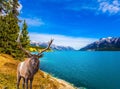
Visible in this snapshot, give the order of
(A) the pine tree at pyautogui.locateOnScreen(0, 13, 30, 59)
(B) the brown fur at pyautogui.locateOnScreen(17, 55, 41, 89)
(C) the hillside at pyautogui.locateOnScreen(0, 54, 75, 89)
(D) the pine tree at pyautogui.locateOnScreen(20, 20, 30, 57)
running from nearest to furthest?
(B) the brown fur at pyautogui.locateOnScreen(17, 55, 41, 89) < (C) the hillside at pyautogui.locateOnScreen(0, 54, 75, 89) < (A) the pine tree at pyautogui.locateOnScreen(0, 13, 30, 59) < (D) the pine tree at pyautogui.locateOnScreen(20, 20, 30, 57)

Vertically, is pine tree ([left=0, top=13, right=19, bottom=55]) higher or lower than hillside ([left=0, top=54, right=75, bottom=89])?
higher

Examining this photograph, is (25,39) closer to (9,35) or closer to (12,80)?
(9,35)

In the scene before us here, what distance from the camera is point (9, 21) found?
55.0m

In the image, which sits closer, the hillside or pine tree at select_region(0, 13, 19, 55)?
the hillside

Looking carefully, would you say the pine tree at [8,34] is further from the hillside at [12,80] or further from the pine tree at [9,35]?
the hillside at [12,80]

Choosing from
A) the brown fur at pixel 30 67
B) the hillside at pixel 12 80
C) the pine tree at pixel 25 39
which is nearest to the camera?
the brown fur at pixel 30 67

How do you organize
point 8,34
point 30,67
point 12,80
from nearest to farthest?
point 30,67, point 12,80, point 8,34

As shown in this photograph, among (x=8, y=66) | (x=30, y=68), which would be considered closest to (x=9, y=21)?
(x=8, y=66)

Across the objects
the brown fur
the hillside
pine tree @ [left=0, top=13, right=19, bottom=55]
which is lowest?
the hillside

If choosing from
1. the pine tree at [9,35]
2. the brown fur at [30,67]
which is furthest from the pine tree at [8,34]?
the brown fur at [30,67]

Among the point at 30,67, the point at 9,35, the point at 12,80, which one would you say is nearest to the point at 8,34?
the point at 9,35

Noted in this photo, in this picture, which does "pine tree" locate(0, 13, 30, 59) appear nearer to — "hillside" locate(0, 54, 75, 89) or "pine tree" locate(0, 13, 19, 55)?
"pine tree" locate(0, 13, 19, 55)

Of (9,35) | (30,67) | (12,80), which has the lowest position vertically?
(12,80)

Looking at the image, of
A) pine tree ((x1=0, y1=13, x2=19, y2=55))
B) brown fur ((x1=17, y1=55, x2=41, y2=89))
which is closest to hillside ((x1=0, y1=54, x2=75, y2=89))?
brown fur ((x1=17, y1=55, x2=41, y2=89))
